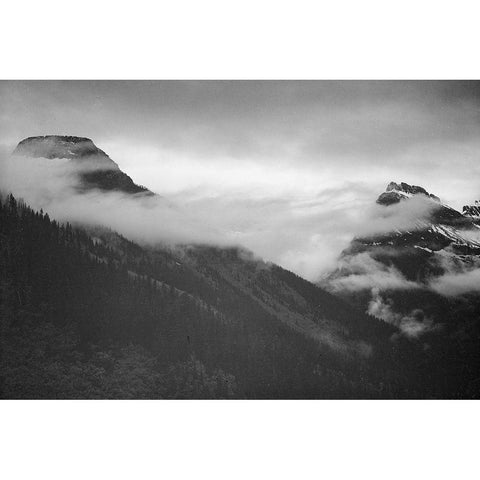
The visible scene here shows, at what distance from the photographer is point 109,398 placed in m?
9.41

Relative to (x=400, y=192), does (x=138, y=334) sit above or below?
below

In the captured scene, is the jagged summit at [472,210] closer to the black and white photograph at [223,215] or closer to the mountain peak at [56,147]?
the black and white photograph at [223,215]

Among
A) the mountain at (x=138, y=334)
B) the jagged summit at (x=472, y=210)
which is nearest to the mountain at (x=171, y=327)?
the mountain at (x=138, y=334)

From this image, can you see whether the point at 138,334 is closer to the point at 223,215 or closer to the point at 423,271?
the point at 223,215

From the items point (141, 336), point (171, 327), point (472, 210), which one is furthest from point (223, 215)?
point (472, 210)

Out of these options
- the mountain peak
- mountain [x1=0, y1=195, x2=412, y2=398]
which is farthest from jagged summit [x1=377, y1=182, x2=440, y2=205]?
the mountain peak

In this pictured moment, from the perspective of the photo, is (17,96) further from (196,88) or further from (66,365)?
(66,365)

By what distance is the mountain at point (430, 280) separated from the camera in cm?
1019

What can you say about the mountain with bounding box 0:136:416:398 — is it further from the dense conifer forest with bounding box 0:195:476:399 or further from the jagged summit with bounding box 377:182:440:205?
the jagged summit with bounding box 377:182:440:205

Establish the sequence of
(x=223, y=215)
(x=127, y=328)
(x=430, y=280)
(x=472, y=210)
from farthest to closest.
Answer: (x=430, y=280), (x=223, y=215), (x=472, y=210), (x=127, y=328)

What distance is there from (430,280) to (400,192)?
3.11 m

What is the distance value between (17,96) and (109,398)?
723 centimetres

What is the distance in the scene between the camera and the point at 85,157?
10.3 metres

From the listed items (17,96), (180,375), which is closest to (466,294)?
(180,375)
